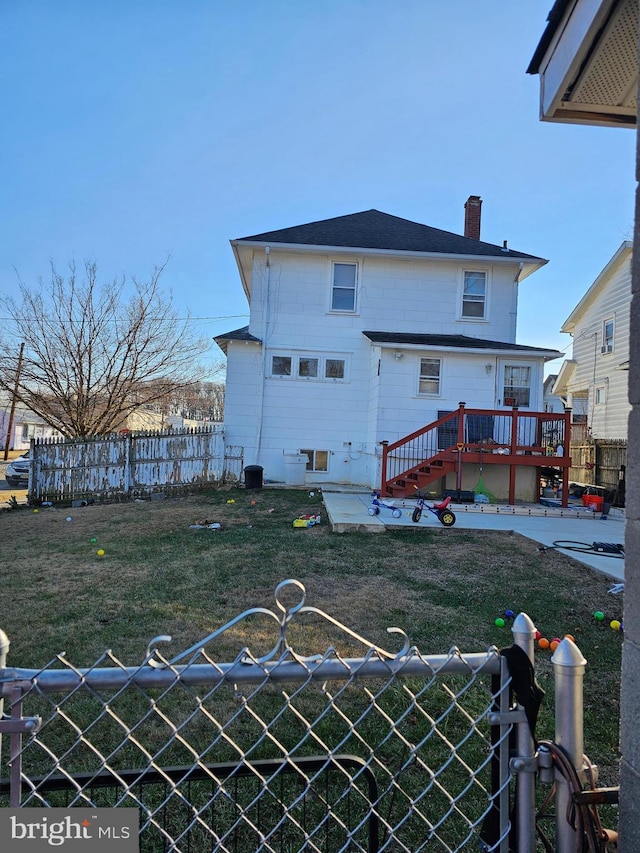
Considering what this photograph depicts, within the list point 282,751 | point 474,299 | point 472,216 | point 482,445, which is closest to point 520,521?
point 482,445

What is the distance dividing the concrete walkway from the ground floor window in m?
3.03

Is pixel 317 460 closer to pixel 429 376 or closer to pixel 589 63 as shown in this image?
pixel 429 376

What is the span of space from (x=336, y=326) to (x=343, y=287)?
119 cm

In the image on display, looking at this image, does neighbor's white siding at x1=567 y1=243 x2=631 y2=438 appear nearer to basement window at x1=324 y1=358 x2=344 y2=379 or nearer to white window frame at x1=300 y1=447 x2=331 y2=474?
basement window at x1=324 y1=358 x2=344 y2=379

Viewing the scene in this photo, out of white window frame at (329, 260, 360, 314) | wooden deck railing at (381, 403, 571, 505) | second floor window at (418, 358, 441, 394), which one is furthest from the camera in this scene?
white window frame at (329, 260, 360, 314)

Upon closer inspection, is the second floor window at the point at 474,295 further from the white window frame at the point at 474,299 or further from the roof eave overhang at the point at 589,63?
the roof eave overhang at the point at 589,63

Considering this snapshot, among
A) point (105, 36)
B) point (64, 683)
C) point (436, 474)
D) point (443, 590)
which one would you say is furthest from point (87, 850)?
point (436, 474)

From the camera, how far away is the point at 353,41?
687 cm

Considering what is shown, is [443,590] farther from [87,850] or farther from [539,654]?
[87,850]

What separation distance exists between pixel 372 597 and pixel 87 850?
395cm

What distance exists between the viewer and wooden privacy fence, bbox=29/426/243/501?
12672 mm

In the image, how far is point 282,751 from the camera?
1.64 metres

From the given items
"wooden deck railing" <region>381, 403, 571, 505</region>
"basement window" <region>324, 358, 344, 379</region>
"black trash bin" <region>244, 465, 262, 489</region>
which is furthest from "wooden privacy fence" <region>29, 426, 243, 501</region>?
"wooden deck railing" <region>381, 403, 571, 505</region>

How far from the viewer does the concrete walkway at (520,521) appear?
740cm
